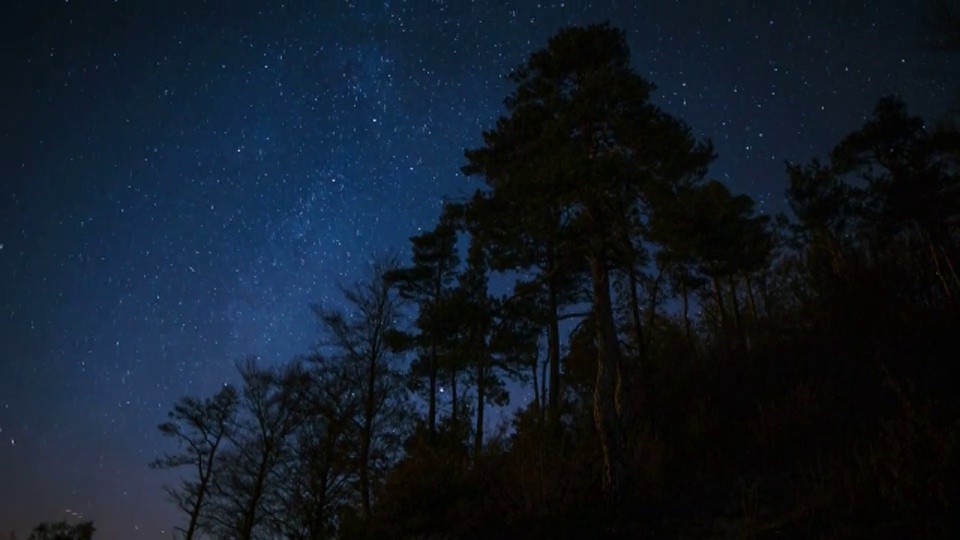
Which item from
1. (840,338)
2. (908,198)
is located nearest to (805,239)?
(908,198)

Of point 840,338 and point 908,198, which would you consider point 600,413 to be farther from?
point 908,198

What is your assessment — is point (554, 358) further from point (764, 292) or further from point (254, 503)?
point (764, 292)

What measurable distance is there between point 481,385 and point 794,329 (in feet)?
41.3

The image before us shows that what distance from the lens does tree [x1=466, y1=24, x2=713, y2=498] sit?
11.1 m

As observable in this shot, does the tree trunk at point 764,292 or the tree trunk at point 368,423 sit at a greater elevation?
the tree trunk at point 764,292

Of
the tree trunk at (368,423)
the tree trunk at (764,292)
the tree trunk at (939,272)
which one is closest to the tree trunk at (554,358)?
the tree trunk at (368,423)

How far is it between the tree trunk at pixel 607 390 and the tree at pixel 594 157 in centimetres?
2

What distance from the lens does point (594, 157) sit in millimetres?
11336

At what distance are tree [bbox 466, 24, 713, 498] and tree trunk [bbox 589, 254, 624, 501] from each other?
0.02 meters

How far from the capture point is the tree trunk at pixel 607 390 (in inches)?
427

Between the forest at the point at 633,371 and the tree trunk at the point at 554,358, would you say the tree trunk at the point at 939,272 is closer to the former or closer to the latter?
the forest at the point at 633,371

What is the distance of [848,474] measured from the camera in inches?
320

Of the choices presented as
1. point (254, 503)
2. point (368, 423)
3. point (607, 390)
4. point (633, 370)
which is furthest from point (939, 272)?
point (254, 503)

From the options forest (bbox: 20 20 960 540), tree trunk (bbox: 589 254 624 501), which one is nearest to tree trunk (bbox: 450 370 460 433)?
forest (bbox: 20 20 960 540)
